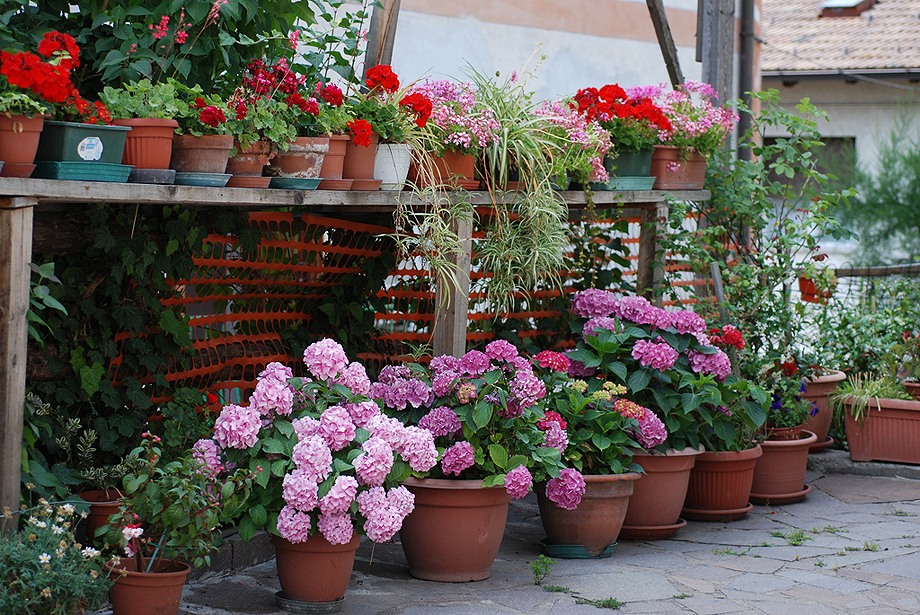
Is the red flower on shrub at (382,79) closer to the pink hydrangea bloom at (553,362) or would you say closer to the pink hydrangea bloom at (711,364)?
the pink hydrangea bloom at (553,362)

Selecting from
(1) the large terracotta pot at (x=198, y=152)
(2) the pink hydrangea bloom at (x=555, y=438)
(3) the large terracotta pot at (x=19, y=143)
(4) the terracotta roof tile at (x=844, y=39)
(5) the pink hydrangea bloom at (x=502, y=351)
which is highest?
(4) the terracotta roof tile at (x=844, y=39)

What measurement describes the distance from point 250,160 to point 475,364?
1332 mm

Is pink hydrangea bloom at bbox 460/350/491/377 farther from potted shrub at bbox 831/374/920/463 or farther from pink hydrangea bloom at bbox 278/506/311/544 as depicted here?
potted shrub at bbox 831/374/920/463

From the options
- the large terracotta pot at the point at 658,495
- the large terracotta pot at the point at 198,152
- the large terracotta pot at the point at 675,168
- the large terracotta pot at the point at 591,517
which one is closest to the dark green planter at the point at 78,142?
the large terracotta pot at the point at 198,152

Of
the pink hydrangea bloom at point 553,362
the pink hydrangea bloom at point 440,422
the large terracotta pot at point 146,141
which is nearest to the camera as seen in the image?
the large terracotta pot at point 146,141

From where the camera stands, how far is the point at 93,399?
463 centimetres

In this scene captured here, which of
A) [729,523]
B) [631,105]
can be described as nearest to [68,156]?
[631,105]

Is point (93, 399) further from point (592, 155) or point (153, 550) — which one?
point (592, 155)

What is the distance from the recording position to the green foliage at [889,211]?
46.8 ft

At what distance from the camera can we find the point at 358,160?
184 inches

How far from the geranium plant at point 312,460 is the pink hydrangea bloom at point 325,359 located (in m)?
0.08

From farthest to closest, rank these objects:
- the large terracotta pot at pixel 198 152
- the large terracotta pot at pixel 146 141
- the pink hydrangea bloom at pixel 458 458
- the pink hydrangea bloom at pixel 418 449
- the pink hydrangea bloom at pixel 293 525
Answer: the pink hydrangea bloom at pixel 458 458 < the pink hydrangea bloom at pixel 418 449 < the pink hydrangea bloom at pixel 293 525 < the large terracotta pot at pixel 198 152 < the large terracotta pot at pixel 146 141

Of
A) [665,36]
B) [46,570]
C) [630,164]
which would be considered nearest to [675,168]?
[630,164]

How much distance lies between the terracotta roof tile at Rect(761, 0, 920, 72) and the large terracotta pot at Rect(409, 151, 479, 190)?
12921mm
